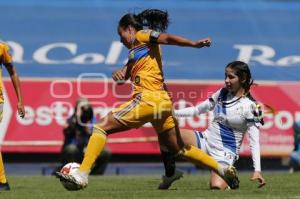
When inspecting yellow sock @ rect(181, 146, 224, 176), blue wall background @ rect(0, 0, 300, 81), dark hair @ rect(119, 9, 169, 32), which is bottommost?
yellow sock @ rect(181, 146, 224, 176)

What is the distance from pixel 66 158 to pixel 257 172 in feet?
20.5

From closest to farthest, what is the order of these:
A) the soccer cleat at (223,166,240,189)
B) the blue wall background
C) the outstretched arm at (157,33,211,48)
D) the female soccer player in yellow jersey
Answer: the outstretched arm at (157,33,211,48)
the female soccer player in yellow jersey
the soccer cleat at (223,166,240,189)
the blue wall background

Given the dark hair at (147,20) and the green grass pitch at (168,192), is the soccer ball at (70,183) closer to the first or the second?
the green grass pitch at (168,192)

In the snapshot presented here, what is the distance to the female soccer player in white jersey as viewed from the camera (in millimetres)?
8141

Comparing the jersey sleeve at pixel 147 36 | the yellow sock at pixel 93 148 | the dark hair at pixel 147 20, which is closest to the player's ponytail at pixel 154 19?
the dark hair at pixel 147 20

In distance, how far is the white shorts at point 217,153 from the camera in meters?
8.45

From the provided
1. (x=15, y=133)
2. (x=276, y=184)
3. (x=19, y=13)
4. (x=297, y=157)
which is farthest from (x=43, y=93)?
(x=276, y=184)

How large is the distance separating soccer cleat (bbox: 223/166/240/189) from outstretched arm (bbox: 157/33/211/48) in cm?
129

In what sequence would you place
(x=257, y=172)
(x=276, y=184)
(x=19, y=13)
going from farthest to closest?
(x=19, y=13)
(x=276, y=184)
(x=257, y=172)

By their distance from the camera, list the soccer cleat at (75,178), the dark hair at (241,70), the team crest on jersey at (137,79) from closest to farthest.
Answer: the soccer cleat at (75,178) → the team crest on jersey at (137,79) → the dark hair at (241,70)

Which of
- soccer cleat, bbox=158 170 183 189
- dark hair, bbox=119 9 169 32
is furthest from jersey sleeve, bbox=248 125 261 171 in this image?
dark hair, bbox=119 9 169 32

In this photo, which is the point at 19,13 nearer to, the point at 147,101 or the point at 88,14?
the point at 88,14

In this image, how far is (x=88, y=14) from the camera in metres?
16.4

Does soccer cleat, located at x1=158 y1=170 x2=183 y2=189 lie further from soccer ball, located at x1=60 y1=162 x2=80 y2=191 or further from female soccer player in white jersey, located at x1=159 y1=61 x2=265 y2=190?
soccer ball, located at x1=60 y1=162 x2=80 y2=191
